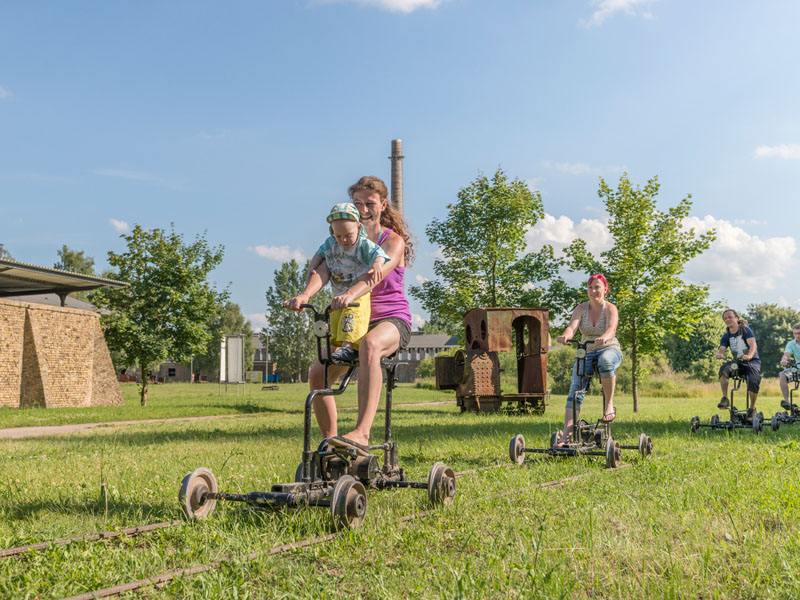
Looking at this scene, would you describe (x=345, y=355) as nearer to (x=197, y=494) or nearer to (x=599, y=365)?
(x=197, y=494)

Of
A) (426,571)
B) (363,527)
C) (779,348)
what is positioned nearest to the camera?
(426,571)

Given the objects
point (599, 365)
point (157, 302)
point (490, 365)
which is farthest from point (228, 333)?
point (599, 365)

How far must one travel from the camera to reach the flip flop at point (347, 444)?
4.09m

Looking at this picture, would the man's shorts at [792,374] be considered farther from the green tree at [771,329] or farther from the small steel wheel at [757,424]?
the green tree at [771,329]

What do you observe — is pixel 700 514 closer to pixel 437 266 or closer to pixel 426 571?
pixel 426 571

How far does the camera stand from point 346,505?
3.50 m

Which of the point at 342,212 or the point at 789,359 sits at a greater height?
the point at 342,212

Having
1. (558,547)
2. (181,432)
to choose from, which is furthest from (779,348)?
(558,547)

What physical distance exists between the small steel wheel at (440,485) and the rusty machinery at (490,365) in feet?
40.3

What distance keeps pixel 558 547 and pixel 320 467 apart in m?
1.53

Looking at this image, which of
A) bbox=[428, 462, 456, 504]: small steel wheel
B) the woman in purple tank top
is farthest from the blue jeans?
bbox=[428, 462, 456, 504]: small steel wheel

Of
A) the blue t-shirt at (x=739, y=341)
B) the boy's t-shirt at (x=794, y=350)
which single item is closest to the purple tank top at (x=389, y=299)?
the blue t-shirt at (x=739, y=341)

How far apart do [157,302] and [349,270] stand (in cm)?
2473

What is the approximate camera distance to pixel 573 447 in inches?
260
